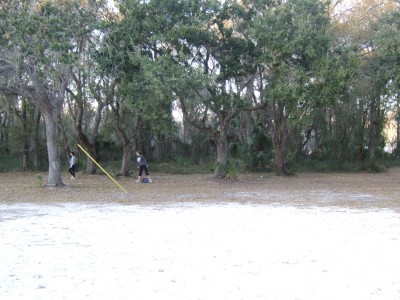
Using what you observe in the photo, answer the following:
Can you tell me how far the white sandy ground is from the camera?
5.61 metres

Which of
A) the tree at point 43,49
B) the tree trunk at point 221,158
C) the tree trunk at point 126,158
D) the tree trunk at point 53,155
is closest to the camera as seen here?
the tree at point 43,49

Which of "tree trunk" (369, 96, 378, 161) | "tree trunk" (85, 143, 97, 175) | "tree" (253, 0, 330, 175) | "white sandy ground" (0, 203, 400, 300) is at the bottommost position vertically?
"white sandy ground" (0, 203, 400, 300)

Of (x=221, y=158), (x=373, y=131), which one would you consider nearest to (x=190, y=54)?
(x=221, y=158)

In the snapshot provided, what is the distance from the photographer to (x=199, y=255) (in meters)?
7.24

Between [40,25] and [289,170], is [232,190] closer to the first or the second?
[40,25]

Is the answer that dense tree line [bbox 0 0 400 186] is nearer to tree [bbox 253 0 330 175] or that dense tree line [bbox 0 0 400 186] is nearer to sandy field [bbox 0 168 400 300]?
tree [bbox 253 0 330 175]

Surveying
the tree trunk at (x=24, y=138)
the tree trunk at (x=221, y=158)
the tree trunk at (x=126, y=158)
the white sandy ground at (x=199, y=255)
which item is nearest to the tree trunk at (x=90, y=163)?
the tree trunk at (x=126, y=158)

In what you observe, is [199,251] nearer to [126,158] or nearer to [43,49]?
[43,49]

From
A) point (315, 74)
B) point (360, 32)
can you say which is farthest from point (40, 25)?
point (360, 32)

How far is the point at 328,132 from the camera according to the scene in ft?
115

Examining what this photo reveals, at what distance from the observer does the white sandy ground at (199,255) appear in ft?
18.4

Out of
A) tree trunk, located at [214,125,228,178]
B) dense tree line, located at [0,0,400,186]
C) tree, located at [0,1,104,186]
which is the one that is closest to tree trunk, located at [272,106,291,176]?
dense tree line, located at [0,0,400,186]

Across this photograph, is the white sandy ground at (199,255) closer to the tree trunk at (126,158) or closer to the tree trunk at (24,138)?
the tree trunk at (126,158)

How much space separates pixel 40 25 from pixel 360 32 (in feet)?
53.0
